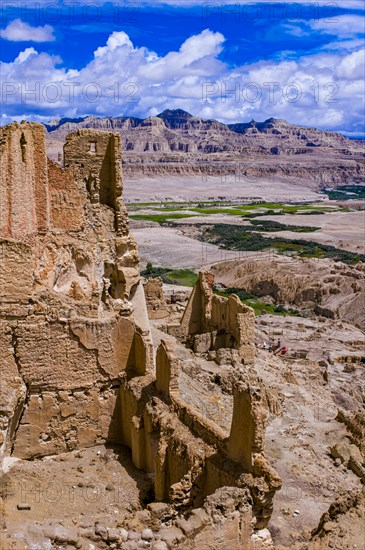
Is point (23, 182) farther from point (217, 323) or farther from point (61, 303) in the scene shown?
point (217, 323)

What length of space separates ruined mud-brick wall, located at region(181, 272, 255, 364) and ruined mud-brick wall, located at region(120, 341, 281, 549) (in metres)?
8.63

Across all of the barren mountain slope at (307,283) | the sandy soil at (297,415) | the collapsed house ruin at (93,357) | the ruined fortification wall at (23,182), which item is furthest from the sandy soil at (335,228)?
the ruined fortification wall at (23,182)

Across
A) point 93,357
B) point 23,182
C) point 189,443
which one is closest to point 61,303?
point 93,357

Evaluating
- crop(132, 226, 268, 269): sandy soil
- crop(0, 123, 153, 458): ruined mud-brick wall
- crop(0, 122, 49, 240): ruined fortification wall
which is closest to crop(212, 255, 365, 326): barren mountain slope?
crop(132, 226, 268, 269): sandy soil

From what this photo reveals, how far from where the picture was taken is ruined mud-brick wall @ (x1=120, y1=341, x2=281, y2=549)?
1224 cm

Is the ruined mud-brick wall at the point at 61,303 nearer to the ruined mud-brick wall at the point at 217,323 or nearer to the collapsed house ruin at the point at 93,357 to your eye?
the collapsed house ruin at the point at 93,357

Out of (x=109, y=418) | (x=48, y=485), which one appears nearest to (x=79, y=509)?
(x=48, y=485)

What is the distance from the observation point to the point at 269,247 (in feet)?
295

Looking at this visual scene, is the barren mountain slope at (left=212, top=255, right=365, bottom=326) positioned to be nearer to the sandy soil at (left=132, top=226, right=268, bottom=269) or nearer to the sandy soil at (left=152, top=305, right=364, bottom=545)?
the sandy soil at (left=132, top=226, right=268, bottom=269)

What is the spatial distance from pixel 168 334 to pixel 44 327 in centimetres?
1202

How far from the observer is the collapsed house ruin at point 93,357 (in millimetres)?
12738

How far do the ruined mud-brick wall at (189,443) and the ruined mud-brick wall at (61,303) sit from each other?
1.04 metres

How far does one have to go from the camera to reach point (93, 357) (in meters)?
17.0

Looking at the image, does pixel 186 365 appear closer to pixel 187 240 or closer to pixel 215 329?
pixel 215 329
